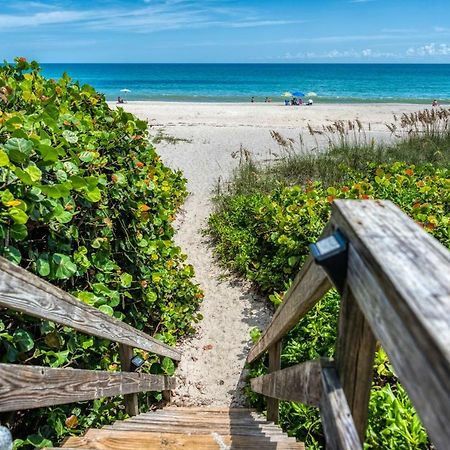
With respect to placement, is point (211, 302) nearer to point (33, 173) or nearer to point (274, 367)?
point (274, 367)

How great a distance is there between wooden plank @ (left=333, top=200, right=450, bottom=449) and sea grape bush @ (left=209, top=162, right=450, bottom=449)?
73.3 inches

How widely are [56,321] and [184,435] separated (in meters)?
1.38

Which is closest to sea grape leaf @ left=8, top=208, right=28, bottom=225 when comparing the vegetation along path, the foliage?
the vegetation along path

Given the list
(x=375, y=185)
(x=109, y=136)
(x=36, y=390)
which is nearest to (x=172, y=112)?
(x=375, y=185)

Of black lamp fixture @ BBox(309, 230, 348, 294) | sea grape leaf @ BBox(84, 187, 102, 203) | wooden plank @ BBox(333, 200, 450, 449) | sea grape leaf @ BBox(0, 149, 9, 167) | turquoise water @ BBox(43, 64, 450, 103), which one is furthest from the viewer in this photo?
turquoise water @ BBox(43, 64, 450, 103)

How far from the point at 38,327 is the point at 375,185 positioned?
15.5 feet

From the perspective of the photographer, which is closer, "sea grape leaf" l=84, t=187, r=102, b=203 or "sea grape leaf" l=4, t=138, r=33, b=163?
"sea grape leaf" l=4, t=138, r=33, b=163

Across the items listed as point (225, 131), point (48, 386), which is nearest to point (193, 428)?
point (48, 386)

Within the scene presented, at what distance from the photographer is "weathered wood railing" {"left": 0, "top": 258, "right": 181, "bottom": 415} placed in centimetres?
124

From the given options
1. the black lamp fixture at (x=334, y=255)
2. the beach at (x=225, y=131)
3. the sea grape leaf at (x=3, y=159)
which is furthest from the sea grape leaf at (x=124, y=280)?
the beach at (x=225, y=131)

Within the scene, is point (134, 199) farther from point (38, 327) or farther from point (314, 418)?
point (314, 418)

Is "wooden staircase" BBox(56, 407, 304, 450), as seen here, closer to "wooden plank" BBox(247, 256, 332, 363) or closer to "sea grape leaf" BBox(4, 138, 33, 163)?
"wooden plank" BBox(247, 256, 332, 363)

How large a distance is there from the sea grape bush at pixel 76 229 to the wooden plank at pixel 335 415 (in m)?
1.26

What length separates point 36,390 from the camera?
1.43 meters
